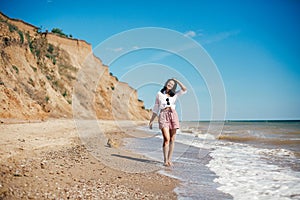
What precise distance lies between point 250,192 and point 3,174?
3687mm

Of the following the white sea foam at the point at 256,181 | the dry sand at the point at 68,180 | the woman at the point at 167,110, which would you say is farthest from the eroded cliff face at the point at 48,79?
the white sea foam at the point at 256,181

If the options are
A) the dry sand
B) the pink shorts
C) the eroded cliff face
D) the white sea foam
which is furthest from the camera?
the eroded cliff face

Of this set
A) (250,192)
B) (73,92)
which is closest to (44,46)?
(73,92)

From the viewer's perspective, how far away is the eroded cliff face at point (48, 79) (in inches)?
640

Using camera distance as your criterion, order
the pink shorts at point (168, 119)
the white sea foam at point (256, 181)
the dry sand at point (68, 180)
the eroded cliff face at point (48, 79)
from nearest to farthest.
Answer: the dry sand at point (68, 180), the white sea foam at point (256, 181), the pink shorts at point (168, 119), the eroded cliff face at point (48, 79)

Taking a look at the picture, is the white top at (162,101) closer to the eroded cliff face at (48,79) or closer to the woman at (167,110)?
the woman at (167,110)

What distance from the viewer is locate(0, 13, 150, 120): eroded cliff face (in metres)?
16.3

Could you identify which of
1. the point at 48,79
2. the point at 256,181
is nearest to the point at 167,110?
the point at 256,181

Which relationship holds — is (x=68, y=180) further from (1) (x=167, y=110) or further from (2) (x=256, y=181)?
(2) (x=256, y=181)

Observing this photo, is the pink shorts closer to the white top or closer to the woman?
the woman

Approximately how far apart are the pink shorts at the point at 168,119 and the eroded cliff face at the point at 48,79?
10085 millimetres

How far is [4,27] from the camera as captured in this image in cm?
2064

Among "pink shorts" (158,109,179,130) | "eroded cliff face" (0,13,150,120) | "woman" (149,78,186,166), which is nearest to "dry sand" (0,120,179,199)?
"woman" (149,78,186,166)

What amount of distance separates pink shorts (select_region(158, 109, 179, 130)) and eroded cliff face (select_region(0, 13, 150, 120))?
10.1 m
